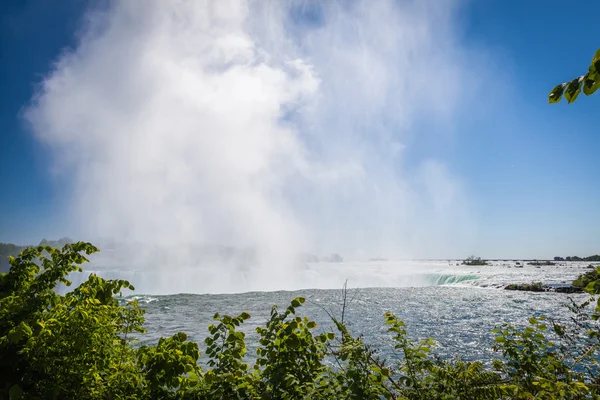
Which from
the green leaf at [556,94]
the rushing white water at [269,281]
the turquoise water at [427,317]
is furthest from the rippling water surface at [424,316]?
the green leaf at [556,94]

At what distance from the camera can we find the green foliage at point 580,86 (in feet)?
5.33

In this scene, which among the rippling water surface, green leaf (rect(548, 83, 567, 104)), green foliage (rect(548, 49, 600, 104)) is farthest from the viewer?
the rippling water surface

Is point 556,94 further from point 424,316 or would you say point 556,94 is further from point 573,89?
point 424,316

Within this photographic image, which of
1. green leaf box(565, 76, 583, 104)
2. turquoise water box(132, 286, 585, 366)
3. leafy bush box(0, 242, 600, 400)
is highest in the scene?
green leaf box(565, 76, 583, 104)

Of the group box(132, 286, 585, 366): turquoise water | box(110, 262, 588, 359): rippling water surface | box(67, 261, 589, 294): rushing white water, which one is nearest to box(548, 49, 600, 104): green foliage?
box(132, 286, 585, 366): turquoise water

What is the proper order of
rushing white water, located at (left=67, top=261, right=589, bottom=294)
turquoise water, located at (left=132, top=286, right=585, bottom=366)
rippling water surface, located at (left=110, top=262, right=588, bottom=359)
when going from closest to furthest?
turquoise water, located at (left=132, top=286, right=585, bottom=366), rippling water surface, located at (left=110, top=262, right=588, bottom=359), rushing white water, located at (left=67, top=261, right=589, bottom=294)

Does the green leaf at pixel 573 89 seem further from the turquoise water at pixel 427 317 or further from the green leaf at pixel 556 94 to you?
the turquoise water at pixel 427 317

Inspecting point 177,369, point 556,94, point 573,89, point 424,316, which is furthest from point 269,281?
Answer: point 573,89

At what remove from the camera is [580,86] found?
181 cm

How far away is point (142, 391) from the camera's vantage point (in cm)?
283

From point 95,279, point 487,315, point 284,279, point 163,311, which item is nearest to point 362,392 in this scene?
point 95,279

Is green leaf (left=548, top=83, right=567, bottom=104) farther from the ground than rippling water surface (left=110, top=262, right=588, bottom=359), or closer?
farther from the ground

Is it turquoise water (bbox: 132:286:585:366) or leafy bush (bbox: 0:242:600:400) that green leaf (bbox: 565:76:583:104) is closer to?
leafy bush (bbox: 0:242:600:400)

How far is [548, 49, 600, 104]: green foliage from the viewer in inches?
64.0
